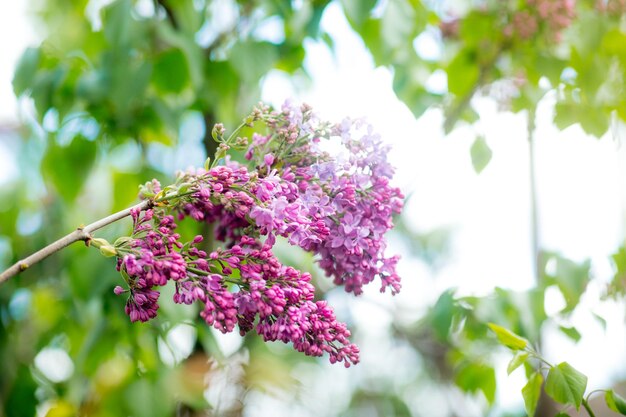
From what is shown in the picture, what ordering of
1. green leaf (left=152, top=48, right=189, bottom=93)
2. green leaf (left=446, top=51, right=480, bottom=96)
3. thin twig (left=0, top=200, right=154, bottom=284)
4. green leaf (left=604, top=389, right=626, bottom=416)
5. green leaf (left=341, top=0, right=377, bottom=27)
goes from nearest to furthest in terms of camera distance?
thin twig (left=0, top=200, right=154, bottom=284), green leaf (left=604, top=389, right=626, bottom=416), green leaf (left=341, top=0, right=377, bottom=27), green leaf (left=152, top=48, right=189, bottom=93), green leaf (left=446, top=51, right=480, bottom=96)

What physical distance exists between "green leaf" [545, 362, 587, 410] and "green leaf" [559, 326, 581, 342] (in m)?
0.54

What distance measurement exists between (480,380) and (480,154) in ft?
2.12

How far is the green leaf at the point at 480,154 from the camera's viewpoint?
1.84 m

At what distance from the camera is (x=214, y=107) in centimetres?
172

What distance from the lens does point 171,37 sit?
1.56 meters

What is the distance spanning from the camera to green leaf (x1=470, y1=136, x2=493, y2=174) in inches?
72.3

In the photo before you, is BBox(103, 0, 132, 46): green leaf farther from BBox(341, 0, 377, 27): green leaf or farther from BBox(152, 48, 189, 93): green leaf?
BBox(341, 0, 377, 27): green leaf

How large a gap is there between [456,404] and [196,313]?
2.75 metres

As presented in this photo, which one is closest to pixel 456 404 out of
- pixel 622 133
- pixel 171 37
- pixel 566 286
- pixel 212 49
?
pixel 622 133

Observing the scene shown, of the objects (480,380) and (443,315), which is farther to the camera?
(480,380)

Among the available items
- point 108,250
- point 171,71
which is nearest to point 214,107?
point 171,71

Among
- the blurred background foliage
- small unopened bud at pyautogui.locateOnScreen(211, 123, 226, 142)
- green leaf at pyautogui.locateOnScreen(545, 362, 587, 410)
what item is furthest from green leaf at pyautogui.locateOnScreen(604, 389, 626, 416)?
small unopened bud at pyautogui.locateOnScreen(211, 123, 226, 142)

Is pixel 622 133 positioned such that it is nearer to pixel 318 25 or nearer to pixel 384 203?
pixel 318 25

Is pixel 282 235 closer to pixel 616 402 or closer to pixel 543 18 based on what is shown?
pixel 616 402
